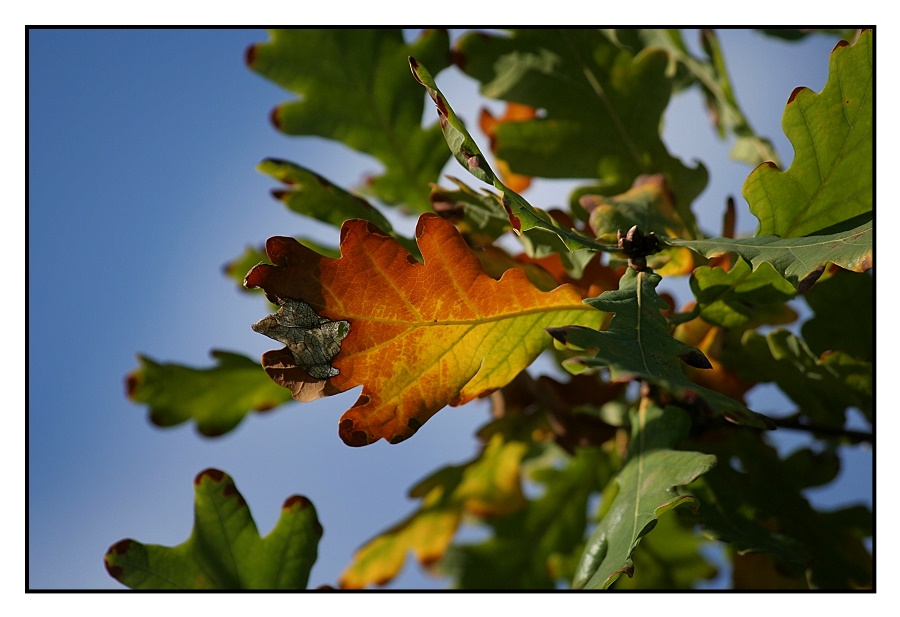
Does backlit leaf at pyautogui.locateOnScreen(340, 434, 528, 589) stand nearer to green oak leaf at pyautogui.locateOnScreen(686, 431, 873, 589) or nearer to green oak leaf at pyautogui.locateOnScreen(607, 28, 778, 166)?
green oak leaf at pyautogui.locateOnScreen(686, 431, 873, 589)

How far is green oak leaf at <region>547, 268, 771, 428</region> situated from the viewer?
75cm

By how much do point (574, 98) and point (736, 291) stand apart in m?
0.55

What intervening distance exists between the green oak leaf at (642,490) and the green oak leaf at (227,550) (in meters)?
0.41

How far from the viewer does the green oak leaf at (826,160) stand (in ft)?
3.14

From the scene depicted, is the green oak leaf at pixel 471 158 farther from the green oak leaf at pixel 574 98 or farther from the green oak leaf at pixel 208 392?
the green oak leaf at pixel 208 392

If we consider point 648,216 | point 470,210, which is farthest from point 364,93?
point 648,216

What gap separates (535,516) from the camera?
6.00 ft

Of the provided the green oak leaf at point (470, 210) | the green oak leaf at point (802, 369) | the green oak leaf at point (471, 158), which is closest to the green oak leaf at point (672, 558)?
the green oak leaf at point (802, 369)

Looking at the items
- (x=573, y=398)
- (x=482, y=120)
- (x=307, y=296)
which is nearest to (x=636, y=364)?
(x=307, y=296)

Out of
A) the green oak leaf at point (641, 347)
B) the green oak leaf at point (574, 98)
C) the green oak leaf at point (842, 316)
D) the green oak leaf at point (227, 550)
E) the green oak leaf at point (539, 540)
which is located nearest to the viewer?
the green oak leaf at point (641, 347)

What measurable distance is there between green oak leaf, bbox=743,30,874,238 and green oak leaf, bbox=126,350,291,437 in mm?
1008

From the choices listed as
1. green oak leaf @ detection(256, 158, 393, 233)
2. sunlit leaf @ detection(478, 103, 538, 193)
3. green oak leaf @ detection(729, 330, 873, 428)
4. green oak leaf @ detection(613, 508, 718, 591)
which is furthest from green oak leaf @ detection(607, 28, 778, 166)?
green oak leaf @ detection(613, 508, 718, 591)

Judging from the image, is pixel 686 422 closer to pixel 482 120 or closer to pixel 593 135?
pixel 593 135

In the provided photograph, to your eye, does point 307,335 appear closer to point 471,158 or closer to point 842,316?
point 471,158
